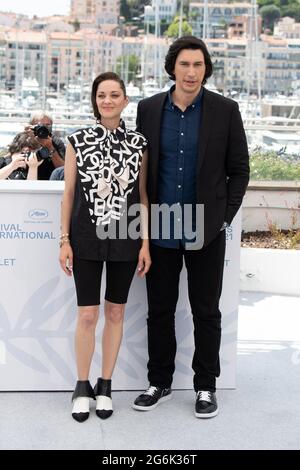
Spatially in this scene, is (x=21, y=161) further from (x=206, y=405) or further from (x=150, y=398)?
(x=206, y=405)

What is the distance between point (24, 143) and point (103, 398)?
80.3 inches

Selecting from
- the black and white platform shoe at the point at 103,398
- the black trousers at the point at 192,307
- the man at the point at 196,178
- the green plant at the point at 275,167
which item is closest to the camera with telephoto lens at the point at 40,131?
the man at the point at 196,178

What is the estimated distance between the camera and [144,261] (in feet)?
11.9

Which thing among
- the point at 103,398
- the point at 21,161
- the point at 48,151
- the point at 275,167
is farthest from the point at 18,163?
the point at 275,167

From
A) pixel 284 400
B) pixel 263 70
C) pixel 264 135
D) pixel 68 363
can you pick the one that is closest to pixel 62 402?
pixel 68 363

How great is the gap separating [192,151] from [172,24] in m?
16.7

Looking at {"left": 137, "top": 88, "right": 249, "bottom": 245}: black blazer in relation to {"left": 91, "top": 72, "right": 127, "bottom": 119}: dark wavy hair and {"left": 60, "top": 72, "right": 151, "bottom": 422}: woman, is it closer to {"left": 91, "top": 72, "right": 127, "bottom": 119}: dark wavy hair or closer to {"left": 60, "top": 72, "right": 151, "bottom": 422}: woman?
{"left": 60, "top": 72, "right": 151, "bottom": 422}: woman

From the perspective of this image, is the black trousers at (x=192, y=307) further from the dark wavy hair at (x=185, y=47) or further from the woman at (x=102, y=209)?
the dark wavy hair at (x=185, y=47)

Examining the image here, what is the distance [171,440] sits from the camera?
3.44 meters

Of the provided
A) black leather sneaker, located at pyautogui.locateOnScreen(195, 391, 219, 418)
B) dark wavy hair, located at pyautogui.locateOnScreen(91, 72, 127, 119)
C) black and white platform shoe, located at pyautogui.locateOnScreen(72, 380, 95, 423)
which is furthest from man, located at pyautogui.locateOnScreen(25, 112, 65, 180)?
black leather sneaker, located at pyautogui.locateOnScreen(195, 391, 219, 418)

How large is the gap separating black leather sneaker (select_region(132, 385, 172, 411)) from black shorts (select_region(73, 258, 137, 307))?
1.56 feet

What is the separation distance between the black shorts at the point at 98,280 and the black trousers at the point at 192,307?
18 cm

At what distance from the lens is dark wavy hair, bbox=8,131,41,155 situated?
520cm

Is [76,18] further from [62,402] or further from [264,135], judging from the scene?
[62,402]
